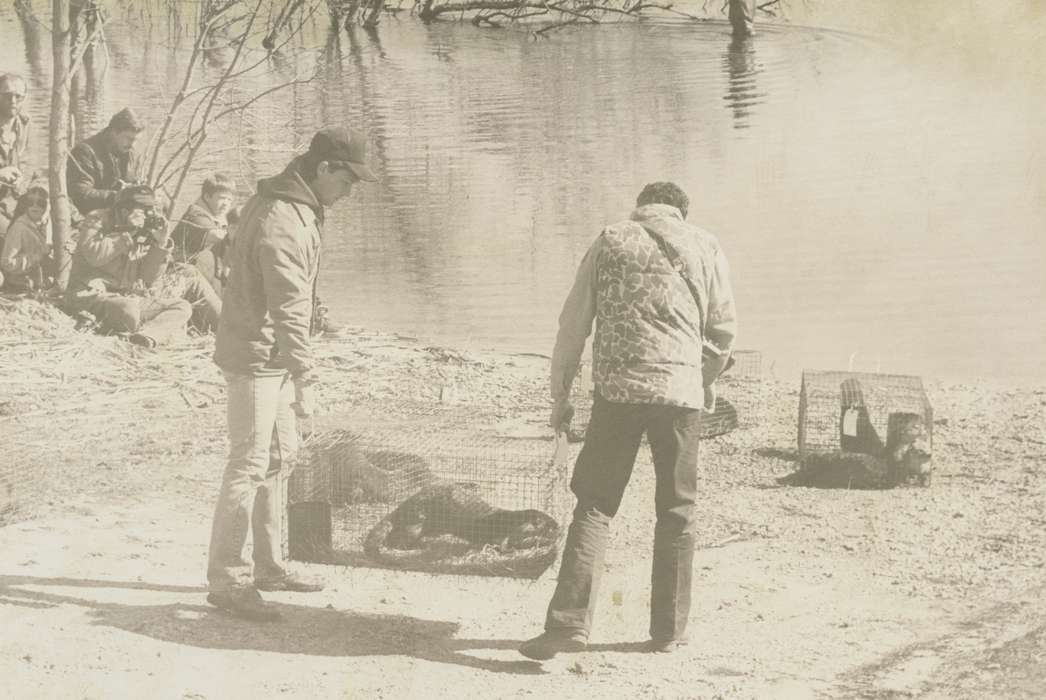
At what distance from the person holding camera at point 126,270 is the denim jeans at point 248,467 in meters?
4.32

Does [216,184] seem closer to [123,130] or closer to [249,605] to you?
[123,130]

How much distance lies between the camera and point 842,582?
18.2 ft

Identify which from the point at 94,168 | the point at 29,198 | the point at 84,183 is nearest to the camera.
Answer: the point at 29,198

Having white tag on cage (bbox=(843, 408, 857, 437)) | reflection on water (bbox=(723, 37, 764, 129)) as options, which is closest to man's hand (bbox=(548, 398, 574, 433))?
white tag on cage (bbox=(843, 408, 857, 437))

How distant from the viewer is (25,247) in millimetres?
9578

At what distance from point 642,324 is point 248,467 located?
140 centimetres

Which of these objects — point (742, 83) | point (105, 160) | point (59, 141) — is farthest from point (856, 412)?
point (59, 141)

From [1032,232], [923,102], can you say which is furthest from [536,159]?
[1032,232]

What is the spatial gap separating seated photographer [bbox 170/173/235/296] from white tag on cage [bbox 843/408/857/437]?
4317 mm

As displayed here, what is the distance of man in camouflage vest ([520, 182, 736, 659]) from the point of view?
15.1ft

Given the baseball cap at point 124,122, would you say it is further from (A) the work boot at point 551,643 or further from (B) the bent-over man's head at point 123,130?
(A) the work boot at point 551,643

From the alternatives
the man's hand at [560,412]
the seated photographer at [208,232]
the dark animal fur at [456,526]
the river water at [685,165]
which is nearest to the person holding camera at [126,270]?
the seated photographer at [208,232]

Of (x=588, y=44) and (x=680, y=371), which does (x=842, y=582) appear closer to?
(x=680, y=371)

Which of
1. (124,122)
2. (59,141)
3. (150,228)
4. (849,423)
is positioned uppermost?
(124,122)
